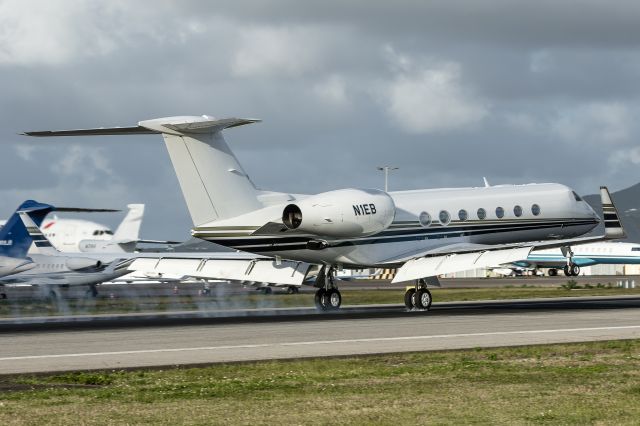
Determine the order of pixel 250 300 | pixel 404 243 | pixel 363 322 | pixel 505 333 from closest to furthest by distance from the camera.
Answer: pixel 505 333, pixel 363 322, pixel 404 243, pixel 250 300

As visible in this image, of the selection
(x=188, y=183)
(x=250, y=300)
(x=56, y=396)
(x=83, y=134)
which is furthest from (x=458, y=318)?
(x=56, y=396)

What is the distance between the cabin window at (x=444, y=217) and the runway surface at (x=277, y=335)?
4.55 metres

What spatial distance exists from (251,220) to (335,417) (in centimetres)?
2305

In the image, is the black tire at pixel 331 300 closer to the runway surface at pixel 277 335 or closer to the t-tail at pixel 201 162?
the runway surface at pixel 277 335

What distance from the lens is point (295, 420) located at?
12.9m

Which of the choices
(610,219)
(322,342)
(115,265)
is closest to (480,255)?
(610,219)

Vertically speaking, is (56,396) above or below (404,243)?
below

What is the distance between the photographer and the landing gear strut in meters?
40.5

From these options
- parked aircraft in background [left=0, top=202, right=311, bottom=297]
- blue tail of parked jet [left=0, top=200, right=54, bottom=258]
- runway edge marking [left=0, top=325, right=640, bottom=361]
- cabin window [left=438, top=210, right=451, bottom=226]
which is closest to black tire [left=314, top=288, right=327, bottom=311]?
parked aircraft in background [left=0, top=202, right=311, bottom=297]

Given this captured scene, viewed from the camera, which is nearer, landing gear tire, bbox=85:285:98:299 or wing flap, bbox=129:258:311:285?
wing flap, bbox=129:258:311:285

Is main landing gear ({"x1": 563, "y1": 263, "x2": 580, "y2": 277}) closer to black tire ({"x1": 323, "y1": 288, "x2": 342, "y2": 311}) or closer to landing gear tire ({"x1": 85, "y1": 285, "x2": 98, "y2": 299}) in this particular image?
black tire ({"x1": 323, "y1": 288, "x2": 342, "y2": 311})

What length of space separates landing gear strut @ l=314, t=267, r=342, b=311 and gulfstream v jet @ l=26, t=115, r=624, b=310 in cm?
4

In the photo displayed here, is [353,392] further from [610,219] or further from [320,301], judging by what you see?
[320,301]

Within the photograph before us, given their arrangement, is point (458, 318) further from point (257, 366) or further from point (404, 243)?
point (257, 366)
